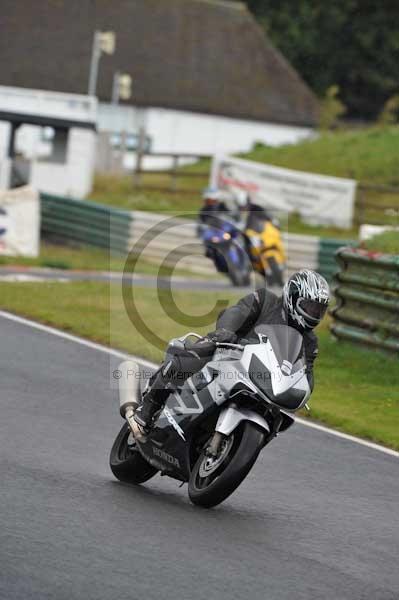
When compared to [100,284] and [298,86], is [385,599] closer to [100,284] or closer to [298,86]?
[100,284]

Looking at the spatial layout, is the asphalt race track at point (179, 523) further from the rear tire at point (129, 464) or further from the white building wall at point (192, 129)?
the white building wall at point (192, 129)

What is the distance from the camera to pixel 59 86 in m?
60.0

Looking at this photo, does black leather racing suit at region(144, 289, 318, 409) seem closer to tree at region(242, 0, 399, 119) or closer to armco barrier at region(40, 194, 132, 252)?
armco barrier at region(40, 194, 132, 252)

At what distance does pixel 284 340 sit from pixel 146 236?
21.6 metres

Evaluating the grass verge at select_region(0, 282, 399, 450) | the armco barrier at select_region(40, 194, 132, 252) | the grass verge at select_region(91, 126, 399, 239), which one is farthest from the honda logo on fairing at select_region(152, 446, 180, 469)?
the grass verge at select_region(91, 126, 399, 239)

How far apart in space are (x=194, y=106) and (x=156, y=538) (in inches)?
2273

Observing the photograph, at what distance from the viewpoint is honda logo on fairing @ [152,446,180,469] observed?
8.00m

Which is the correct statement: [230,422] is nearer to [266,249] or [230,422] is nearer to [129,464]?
[129,464]

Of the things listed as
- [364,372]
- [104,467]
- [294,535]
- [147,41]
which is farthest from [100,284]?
[147,41]

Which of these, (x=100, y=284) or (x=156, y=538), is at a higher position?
(x=156, y=538)

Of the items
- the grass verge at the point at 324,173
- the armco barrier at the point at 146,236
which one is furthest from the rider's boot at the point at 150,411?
the grass verge at the point at 324,173

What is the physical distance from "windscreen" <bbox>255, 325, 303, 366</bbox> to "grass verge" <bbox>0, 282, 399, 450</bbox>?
364cm

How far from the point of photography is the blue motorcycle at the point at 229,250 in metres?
23.8

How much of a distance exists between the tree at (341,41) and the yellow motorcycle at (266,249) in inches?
2227
